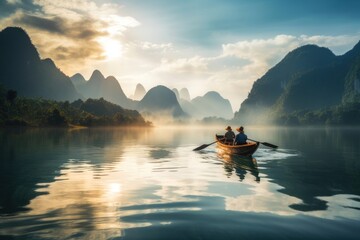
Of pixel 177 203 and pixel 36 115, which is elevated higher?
pixel 36 115

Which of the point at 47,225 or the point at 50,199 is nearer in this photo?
the point at 47,225

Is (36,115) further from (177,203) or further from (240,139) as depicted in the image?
(177,203)

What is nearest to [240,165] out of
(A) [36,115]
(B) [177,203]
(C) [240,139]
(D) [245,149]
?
(D) [245,149]

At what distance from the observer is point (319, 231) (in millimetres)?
7016

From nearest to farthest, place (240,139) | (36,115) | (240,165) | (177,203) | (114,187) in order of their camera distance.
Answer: (177,203) → (114,187) → (240,165) → (240,139) → (36,115)

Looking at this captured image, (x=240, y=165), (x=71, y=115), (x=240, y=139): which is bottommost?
(x=240, y=165)

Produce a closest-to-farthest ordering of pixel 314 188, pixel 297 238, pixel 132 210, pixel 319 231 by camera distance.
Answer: pixel 297 238 → pixel 319 231 → pixel 132 210 → pixel 314 188

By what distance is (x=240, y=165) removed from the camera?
61.6 feet

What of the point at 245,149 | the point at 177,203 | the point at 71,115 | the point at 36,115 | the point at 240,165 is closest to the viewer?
the point at 177,203

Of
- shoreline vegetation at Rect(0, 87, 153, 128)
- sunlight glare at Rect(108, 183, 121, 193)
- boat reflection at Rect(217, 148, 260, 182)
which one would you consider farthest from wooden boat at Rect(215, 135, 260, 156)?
shoreline vegetation at Rect(0, 87, 153, 128)

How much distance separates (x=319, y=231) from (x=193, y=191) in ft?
17.1

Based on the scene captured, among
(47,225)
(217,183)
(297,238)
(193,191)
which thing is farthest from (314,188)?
(47,225)

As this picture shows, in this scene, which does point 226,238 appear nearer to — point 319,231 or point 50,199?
point 319,231

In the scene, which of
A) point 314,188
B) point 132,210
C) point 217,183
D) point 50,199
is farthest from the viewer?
point 217,183
